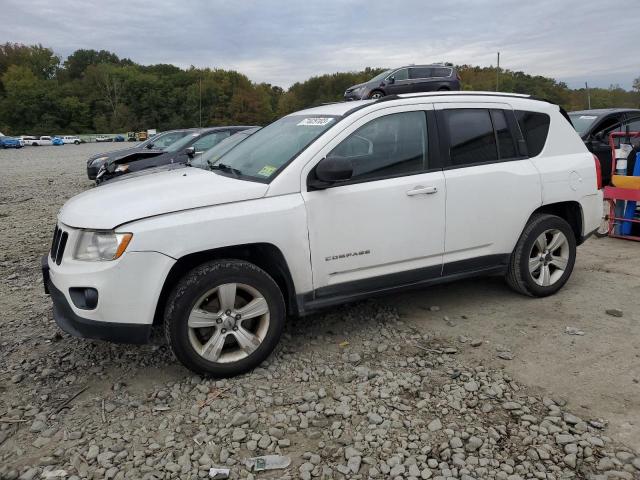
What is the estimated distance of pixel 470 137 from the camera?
4.12 m

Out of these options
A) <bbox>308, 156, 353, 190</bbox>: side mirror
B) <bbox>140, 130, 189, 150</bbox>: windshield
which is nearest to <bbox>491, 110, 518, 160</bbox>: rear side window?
<bbox>308, 156, 353, 190</bbox>: side mirror

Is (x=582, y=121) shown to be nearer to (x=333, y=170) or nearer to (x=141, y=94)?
(x=333, y=170)

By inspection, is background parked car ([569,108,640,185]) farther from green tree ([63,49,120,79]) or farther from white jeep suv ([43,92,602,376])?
green tree ([63,49,120,79])

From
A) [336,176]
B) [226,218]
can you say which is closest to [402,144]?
[336,176]

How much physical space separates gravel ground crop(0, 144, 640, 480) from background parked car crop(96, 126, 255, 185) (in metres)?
6.06

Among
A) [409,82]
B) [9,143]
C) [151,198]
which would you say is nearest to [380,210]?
[151,198]

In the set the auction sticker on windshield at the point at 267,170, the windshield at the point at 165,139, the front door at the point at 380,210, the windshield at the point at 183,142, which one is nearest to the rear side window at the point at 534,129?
the front door at the point at 380,210

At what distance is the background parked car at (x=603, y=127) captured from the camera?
28.6ft

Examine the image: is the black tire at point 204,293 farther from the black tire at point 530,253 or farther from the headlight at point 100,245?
the black tire at point 530,253

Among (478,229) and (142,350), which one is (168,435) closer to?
(142,350)

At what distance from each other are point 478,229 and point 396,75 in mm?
16641

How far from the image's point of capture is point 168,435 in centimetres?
282

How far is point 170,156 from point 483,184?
762 cm

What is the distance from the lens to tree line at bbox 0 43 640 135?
9331 centimetres
